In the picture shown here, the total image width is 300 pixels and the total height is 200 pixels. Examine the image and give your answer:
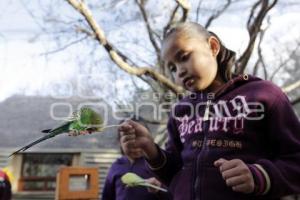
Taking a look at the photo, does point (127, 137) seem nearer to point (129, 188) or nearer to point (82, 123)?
point (82, 123)

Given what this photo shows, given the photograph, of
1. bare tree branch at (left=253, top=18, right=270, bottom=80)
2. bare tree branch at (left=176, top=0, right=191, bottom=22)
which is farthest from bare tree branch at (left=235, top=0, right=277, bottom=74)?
bare tree branch at (left=176, top=0, right=191, bottom=22)

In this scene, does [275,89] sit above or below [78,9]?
below

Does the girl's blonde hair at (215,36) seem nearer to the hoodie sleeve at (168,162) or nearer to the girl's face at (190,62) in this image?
the girl's face at (190,62)

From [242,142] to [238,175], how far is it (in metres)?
0.19

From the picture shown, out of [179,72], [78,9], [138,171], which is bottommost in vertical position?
[138,171]

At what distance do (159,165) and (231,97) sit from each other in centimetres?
33

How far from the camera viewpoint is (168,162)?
4.48 feet

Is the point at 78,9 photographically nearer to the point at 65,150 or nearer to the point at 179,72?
the point at 179,72

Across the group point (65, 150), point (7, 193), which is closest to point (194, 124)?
point (7, 193)

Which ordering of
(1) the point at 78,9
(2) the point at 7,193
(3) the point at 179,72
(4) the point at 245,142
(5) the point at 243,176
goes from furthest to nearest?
(1) the point at 78,9
(2) the point at 7,193
(3) the point at 179,72
(4) the point at 245,142
(5) the point at 243,176

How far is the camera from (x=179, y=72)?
4.17ft

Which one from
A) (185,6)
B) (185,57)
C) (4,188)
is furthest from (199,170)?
(185,6)

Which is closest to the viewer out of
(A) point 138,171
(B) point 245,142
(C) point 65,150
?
(B) point 245,142

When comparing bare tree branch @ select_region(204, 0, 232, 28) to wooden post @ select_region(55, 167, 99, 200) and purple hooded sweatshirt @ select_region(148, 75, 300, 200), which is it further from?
purple hooded sweatshirt @ select_region(148, 75, 300, 200)
